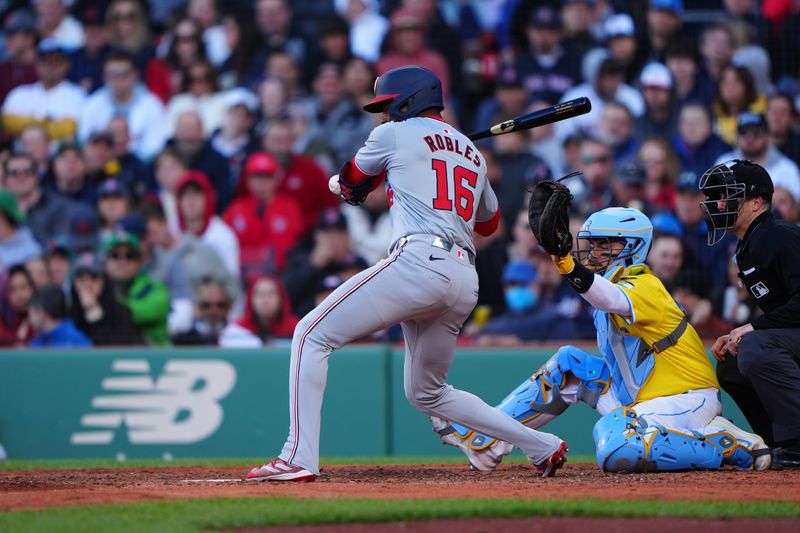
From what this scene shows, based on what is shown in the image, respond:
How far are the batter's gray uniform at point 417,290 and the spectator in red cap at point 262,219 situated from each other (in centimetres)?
529

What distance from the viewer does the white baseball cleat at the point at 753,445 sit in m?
6.34

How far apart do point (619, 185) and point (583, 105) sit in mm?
4369

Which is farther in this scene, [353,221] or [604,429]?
[353,221]

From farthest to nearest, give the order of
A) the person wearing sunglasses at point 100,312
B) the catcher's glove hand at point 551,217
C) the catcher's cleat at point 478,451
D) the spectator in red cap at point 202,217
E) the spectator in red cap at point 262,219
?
the spectator in red cap at point 202,217, the spectator in red cap at point 262,219, the person wearing sunglasses at point 100,312, the catcher's cleat at point 478,451, the catcher's glove hand at point 551,217

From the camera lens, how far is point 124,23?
12.8 metres

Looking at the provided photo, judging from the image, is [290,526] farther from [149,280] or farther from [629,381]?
[149,280]

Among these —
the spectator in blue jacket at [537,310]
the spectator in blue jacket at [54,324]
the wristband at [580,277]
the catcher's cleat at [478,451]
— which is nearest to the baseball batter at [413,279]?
the wristband at [580,277]

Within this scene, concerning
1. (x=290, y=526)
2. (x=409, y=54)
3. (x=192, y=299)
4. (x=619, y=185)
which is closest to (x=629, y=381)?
(x=290, y=526)

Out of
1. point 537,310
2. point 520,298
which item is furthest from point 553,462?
point 520,298

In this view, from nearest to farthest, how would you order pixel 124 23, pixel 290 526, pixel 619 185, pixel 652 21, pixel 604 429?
pixel 290 526 < pixel 604 429 < pixel 619 185 < pixel 652 21 < pixel 124 23

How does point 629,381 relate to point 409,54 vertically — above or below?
below

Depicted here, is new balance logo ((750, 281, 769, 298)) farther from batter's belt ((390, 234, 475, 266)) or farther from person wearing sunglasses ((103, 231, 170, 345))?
person wearing sunglasses ((103, 231, 170, 345))

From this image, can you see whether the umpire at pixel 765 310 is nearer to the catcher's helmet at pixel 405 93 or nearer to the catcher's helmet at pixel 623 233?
the catcher's helmet at pixel 623 233

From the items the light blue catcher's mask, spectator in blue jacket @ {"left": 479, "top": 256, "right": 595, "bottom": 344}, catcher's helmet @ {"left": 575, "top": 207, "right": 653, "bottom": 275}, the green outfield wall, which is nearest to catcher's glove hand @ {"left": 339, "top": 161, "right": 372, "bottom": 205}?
catcher's helmet @ {"left": 575, "top": 207, "right": 653, "bottom": 275}
